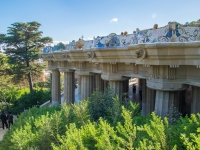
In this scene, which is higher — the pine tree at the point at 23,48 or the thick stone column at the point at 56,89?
the pine tree at the point at 23,48

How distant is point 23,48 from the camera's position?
28.9m

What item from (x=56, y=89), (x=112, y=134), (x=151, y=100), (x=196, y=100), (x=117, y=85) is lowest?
(x=56, y=89)

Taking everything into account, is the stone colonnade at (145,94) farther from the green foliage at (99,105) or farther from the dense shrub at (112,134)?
the dense shrub at (112,134)

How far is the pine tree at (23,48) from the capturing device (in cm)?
2825

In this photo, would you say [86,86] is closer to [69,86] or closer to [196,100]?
[69,86]

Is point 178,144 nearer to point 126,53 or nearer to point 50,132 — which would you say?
point 50,132

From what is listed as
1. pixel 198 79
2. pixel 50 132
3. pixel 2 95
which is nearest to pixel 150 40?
pixel 198 79

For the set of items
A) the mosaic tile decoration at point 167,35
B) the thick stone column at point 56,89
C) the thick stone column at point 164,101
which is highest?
the mosaic tile decoration at point 167,35

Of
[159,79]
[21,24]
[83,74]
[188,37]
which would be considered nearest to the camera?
[188,37]

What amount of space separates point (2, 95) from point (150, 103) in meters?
21.6

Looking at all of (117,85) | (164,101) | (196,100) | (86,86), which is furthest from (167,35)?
(86,86)

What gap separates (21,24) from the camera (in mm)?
28828

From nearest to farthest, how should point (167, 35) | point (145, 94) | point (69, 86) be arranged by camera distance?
point (167, 35) → point (145, 94) → point (69, 86)

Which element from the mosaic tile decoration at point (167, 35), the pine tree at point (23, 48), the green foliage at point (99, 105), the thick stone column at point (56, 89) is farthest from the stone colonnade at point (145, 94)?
the pine tree at point (23, 48)
